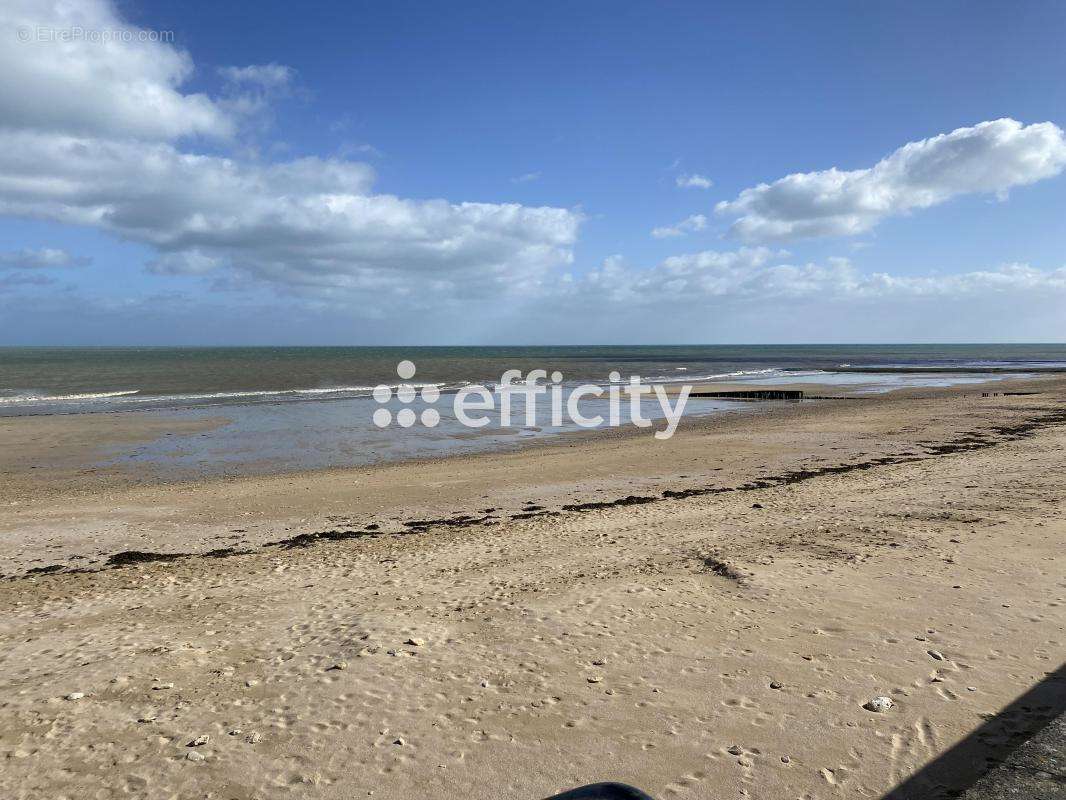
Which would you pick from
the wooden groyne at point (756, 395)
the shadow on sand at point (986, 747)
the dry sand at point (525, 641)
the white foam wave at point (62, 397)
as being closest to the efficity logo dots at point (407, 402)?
the dry sand at point (525, 641)

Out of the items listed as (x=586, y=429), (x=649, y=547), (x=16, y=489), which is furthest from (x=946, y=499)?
(x=16, y=489)

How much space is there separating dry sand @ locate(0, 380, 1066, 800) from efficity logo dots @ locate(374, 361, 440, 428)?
12.5 m

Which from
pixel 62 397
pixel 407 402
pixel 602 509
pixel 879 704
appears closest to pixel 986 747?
pixel 879 704

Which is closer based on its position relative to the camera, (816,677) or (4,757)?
(4,757)

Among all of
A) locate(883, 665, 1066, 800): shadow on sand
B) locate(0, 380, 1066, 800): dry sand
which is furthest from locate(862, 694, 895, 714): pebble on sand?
locate(883, 665, 1066, 800): shadow on sand

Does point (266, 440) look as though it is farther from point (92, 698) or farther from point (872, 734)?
point (872, 734)

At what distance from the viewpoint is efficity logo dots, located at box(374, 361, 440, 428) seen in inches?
947

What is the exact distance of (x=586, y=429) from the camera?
2231 centimetres

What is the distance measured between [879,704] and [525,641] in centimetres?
277

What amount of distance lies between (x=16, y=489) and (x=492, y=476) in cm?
1015

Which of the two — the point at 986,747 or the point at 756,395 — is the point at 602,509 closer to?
the point at 986,747

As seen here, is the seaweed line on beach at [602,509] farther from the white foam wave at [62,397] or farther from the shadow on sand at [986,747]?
the white foam wave at [62,397]

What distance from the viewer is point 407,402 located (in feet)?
105

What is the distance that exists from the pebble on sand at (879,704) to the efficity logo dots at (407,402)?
63.9ft
